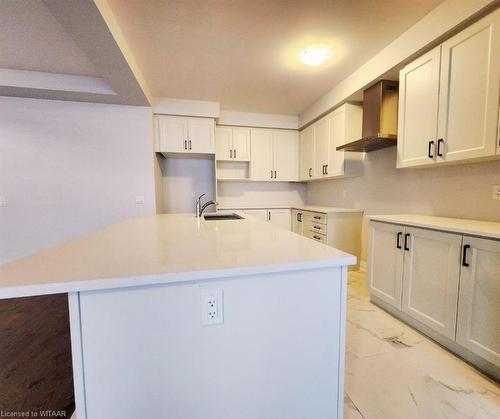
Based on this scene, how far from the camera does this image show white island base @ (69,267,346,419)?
0.74 metres

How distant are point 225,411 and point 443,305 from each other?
5.50 feet

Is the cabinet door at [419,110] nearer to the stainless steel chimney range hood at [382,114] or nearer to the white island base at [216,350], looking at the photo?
the stainless steel chimney range hood at [382,114]

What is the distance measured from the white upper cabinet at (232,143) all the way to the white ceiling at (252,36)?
104 centimetres

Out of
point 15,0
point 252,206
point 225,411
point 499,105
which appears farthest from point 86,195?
point 499,105

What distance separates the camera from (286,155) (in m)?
4.53

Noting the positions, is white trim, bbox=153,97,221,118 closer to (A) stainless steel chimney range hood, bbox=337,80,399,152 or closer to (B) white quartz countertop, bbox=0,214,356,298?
(A) stainless steel chimney range hood, bbox=337,80,399,152

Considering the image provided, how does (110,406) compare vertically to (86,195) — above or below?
below

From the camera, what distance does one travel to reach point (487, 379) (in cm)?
141

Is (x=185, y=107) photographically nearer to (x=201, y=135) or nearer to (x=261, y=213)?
(x=201, y=135)

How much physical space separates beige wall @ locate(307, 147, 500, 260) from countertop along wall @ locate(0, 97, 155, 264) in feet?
9.82

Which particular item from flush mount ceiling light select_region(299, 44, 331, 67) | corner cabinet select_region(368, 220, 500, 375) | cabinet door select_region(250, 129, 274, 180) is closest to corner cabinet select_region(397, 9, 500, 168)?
corner cabinet select_region(368, 220, 500, 375)

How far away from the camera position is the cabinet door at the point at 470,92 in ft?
5.14

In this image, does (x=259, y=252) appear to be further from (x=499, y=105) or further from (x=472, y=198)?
(x=472, y=198)

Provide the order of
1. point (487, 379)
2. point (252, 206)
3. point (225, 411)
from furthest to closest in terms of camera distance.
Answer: point (252, 206), point (487, 379), point (225, 411)
